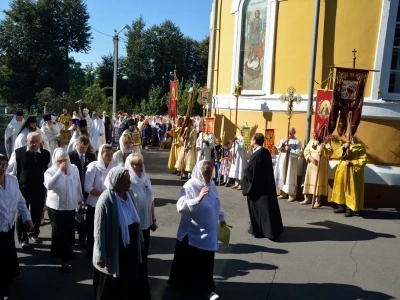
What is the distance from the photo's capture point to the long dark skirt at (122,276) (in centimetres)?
449

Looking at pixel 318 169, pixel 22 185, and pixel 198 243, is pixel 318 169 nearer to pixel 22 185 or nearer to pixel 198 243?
pixel 198 243

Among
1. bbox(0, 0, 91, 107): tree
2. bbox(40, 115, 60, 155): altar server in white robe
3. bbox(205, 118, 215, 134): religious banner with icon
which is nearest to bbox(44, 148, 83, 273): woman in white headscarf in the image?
bbox(40, 115, 60, 155): altar server in white robe

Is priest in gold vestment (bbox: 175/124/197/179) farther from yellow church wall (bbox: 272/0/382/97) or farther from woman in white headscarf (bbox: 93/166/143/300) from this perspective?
woman in white headscarf (bbox: 93/166/143/300)

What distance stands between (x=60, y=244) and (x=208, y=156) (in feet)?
27.3

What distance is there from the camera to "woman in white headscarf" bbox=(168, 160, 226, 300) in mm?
5391

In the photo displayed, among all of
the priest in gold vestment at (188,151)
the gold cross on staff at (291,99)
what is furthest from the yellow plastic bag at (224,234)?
the priest in gold vestment at (188,151)

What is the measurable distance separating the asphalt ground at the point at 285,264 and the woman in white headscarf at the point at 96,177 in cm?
77

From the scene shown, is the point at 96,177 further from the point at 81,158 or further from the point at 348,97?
the point at 348,97

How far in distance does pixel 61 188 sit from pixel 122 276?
219cm

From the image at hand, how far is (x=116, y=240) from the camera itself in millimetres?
4344

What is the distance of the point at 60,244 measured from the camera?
20.5ft

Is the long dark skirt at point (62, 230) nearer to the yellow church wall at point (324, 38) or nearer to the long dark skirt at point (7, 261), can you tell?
the long dark skirt at point (7, 261)

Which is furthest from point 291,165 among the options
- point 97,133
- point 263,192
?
point 97,133

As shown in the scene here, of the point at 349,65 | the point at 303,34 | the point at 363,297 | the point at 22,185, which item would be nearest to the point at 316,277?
the point at 363,297
